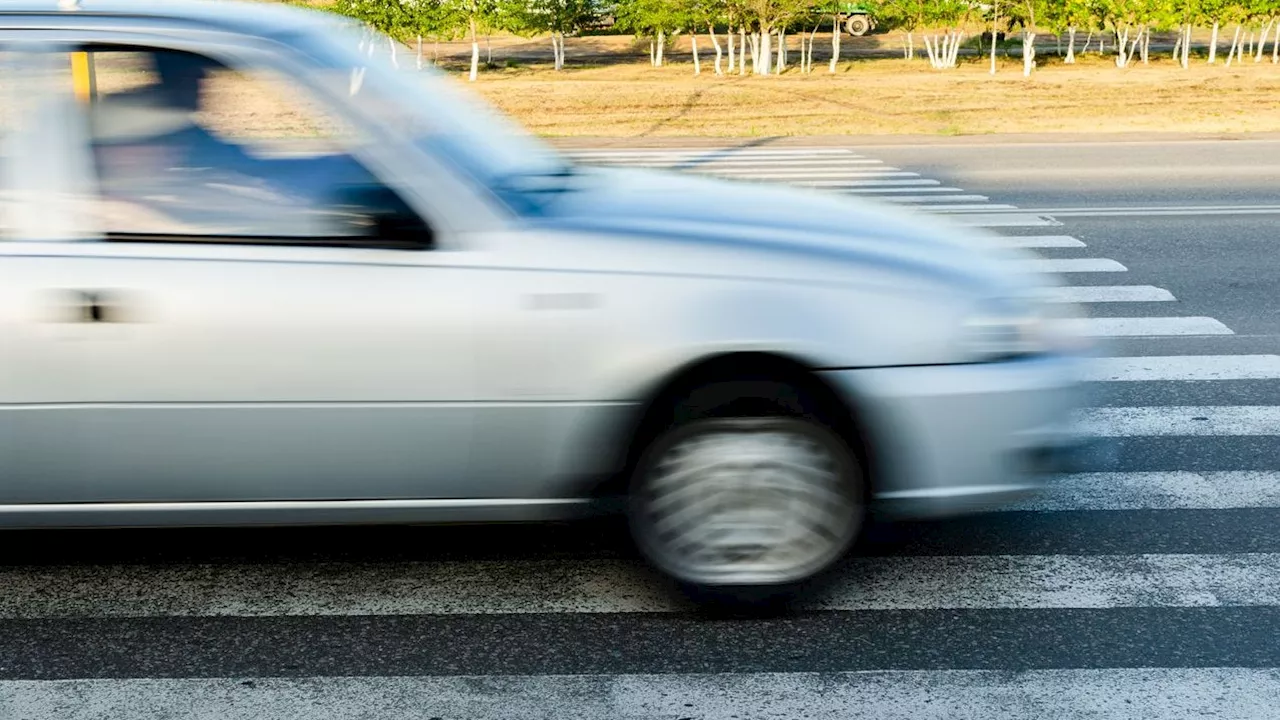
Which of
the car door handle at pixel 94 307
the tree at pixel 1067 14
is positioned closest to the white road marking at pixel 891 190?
the car door handle at pixel 94 307

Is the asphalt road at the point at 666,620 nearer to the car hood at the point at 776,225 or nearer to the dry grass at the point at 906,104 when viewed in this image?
the car hood at the point at 776,225

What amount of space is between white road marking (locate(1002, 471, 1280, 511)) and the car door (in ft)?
7.13

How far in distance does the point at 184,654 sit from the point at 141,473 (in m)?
0.48

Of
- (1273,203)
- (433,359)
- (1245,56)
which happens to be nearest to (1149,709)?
(433,359)

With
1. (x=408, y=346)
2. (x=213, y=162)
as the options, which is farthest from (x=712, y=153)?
(x=408, y=346)

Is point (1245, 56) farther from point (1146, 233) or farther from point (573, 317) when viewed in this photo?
point (573, 317)

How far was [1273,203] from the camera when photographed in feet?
40.5

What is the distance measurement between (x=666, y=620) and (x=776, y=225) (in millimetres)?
1108

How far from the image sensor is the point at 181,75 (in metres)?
4.03

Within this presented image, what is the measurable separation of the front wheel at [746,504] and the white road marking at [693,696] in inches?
14.8

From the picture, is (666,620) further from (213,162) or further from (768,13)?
(768,13)

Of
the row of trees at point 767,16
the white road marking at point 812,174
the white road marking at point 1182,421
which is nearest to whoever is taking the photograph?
the white road marking at point 1182,421

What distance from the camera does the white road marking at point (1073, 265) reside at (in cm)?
964

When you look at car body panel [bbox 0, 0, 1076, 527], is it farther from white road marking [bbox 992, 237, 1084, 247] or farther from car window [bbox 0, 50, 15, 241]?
white road marking [bbox 992, 237, 1084, 247]
